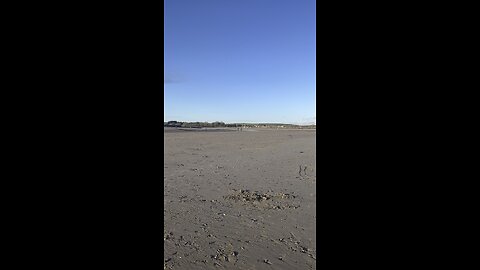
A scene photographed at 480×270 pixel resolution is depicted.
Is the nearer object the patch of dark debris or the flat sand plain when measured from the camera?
the flat sand plain

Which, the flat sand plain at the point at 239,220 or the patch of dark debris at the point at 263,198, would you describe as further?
the patch of dark debris at the point at 263,198

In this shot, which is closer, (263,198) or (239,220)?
(239,220)
